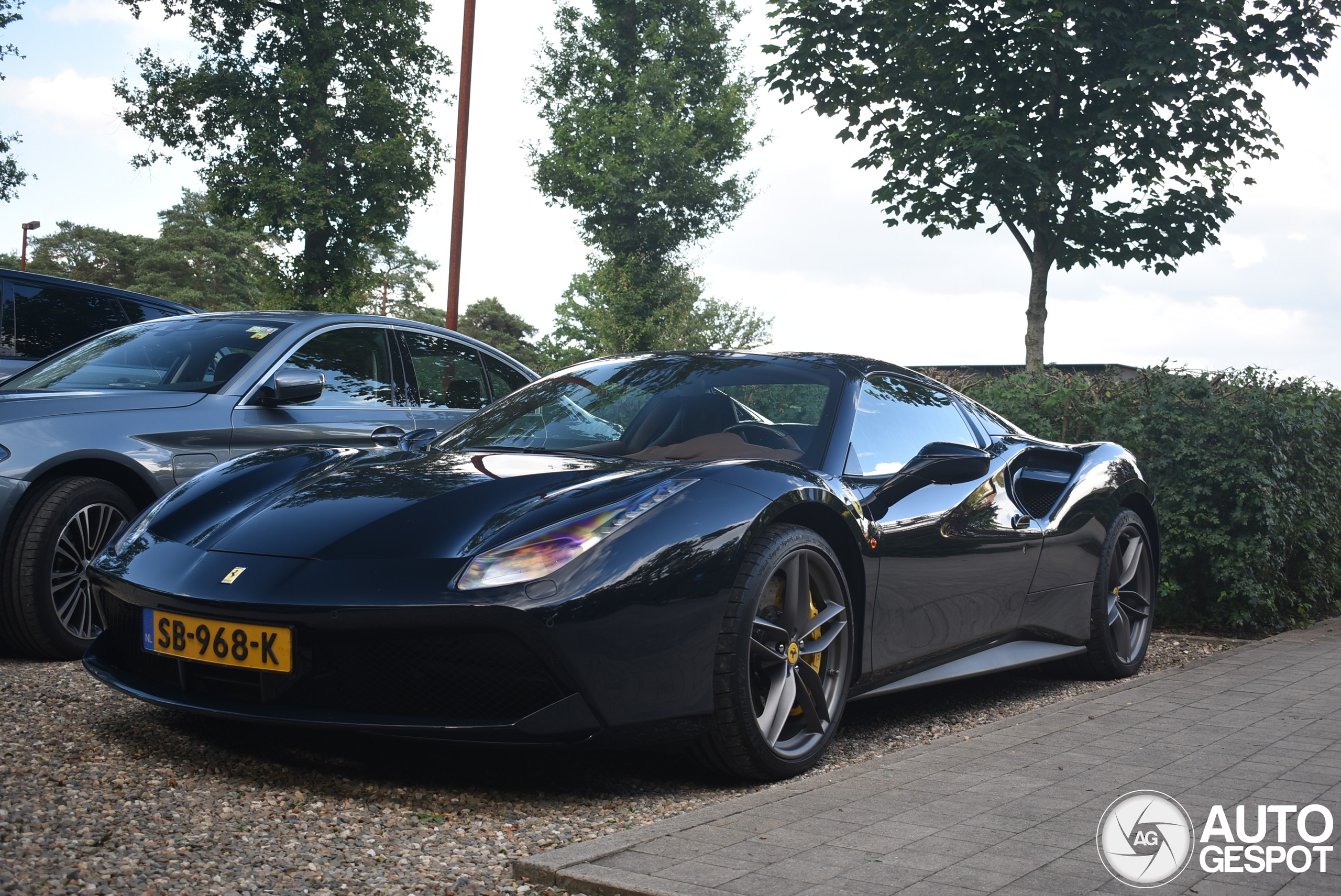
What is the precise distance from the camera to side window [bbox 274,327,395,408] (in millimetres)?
5930

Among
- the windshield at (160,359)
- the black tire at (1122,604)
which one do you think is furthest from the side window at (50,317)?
the black tire at (1122,604)

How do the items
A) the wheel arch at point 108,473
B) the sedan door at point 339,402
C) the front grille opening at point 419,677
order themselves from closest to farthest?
the front grille opening at point 419,677 < the wheel arch at point 108,473 < the sedan door at point 339,402

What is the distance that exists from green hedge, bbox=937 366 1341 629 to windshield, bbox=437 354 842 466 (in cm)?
377

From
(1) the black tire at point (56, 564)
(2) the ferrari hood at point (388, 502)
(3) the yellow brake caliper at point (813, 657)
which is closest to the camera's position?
(2) the ferrari hood at point (388, 502)

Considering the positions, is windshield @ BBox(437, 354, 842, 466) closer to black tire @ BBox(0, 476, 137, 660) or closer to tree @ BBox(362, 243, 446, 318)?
black tire @ BBox(0, 476, 137, 660)

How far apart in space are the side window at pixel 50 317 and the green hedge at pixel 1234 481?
21.3 ft

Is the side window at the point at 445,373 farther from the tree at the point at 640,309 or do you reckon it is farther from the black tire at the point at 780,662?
the tree at the point at 640,309

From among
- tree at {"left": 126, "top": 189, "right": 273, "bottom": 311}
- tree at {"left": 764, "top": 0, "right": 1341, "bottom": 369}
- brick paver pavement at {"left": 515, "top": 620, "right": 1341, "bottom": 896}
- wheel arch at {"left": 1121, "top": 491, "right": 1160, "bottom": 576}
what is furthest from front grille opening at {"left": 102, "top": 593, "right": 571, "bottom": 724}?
tree at {"left": 126, "top": 189, "right": 273, "bottom": 311}

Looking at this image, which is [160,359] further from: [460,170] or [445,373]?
[460,170]

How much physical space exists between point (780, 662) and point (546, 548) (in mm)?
887

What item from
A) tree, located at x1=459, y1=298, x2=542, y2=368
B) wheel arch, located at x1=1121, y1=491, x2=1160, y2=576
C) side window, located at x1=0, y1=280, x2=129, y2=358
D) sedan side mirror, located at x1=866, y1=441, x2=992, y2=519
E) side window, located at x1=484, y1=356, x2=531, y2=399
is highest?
tree, located at x1=459, y1=298, x2=542, y2=368

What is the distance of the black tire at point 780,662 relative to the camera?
321cm

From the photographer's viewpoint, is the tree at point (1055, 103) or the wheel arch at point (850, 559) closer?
the wheel arch at point (850, 559)

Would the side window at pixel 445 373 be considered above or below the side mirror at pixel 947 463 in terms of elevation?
above
